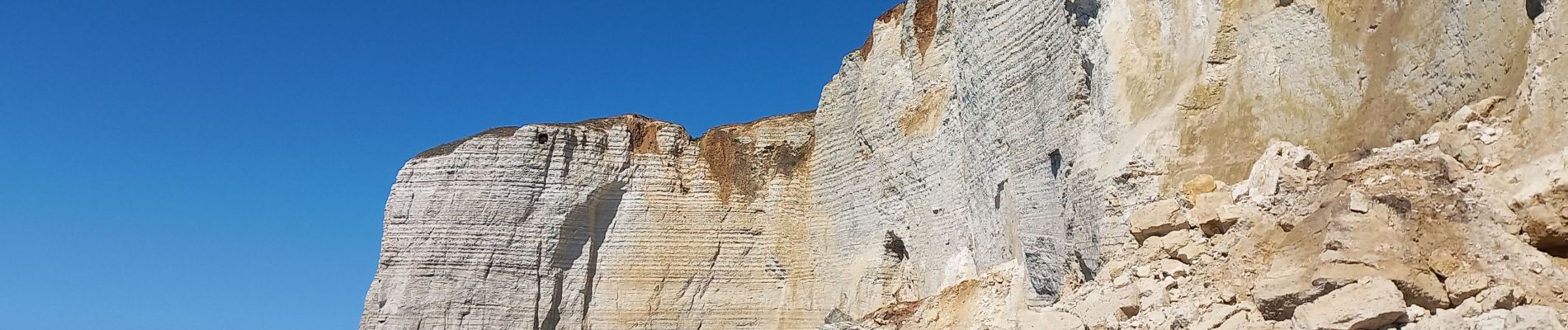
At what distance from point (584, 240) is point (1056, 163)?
1081 cm

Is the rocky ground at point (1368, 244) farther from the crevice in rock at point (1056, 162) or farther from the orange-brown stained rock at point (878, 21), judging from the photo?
the orange-brown stained rock at point (878, 21)

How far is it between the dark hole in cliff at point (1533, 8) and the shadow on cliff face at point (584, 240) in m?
15.5

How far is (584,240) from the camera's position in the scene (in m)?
20.2

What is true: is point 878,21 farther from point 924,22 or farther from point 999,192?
point 999,192

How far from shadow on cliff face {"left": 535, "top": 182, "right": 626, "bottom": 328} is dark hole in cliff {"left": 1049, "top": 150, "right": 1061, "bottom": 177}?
10562 millimetres

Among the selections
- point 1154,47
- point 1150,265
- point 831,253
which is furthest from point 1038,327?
point 831,253

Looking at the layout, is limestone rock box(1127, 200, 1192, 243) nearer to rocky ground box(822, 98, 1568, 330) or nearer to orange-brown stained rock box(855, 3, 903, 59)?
rocky ground box(822, 98, 1568, 330)

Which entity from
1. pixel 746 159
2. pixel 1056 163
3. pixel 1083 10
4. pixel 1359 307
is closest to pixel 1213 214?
pixel 1359 307

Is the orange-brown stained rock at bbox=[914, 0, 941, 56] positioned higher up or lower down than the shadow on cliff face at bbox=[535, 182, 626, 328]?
higher up

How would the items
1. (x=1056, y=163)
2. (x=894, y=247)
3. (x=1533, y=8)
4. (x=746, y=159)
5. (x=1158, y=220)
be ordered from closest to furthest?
(x=1533, y=8), (x=1158, y=220), (x=1056, y=163), (x=894, y=247), (x=746, y=159)

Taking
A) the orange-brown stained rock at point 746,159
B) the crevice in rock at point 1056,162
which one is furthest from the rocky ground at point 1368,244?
the orange-brown stained rock at point 746,159

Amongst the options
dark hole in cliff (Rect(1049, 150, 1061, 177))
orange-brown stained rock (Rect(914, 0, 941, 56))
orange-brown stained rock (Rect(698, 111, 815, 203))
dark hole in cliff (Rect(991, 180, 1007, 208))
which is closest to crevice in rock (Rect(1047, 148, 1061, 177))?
dark hole in cliff (Rect(1049, 150, 1061, 177))

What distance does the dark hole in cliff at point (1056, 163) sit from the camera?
10.8 meters

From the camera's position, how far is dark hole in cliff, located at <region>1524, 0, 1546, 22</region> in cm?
611
